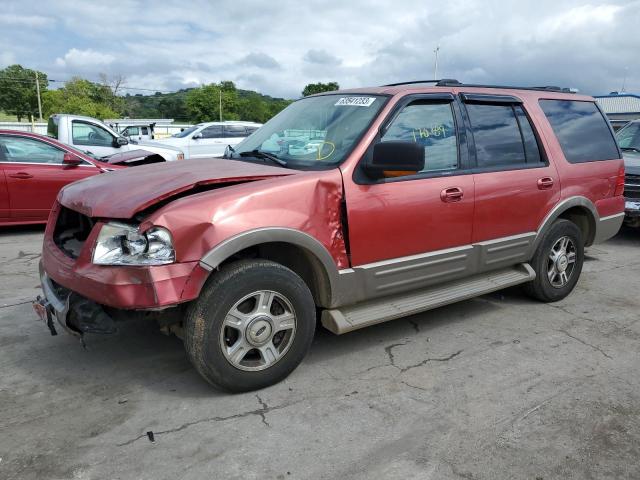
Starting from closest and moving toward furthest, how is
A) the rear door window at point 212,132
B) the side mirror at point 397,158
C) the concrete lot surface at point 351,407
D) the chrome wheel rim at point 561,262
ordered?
the concrete lot surface at point 351,407, the side mirror at point 397,158, the chrome wheel rim at point 561,262, the rear door window at point 212,132

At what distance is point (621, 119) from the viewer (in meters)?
23.2

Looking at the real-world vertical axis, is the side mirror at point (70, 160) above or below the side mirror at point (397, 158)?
below

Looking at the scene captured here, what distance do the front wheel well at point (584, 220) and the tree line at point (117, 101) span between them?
190 ft

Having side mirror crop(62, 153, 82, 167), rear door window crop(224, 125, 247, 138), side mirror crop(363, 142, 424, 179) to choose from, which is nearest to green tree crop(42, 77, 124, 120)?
rear door window crop(224, 125, 247, 138)

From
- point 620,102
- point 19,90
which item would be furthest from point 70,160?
point 19,90

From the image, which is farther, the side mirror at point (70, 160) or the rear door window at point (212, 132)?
the rear door window at point (212, 132)

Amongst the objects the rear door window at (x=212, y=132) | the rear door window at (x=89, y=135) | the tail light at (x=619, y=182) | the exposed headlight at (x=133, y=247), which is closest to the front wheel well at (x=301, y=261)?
the exposed headlight at (x=133, y=247)

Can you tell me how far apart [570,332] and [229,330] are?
9.44 ft

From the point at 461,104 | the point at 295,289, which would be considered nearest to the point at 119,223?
the point at 295,289

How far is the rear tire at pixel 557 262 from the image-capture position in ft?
15.6

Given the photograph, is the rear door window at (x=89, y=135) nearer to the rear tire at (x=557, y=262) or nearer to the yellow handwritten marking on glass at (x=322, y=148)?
the yellow handwritten marking on glass at (x=322, y=148)

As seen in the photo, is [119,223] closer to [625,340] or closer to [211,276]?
[211,276]

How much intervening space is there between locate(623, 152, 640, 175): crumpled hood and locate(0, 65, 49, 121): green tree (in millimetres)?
93719

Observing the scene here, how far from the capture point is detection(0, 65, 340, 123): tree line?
82062mm
